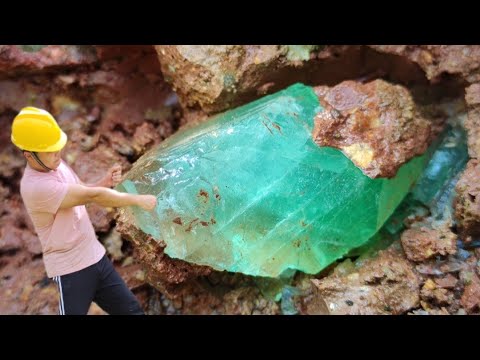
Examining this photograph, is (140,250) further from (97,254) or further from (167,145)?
(167,145)

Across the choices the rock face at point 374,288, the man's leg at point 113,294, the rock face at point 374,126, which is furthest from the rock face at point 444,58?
the man's leg at point 113,294

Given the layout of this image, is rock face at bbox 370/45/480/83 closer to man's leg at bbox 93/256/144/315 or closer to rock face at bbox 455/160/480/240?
rock face at bbox 455/160/480/240

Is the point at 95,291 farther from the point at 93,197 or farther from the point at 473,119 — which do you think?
the point at 473,119

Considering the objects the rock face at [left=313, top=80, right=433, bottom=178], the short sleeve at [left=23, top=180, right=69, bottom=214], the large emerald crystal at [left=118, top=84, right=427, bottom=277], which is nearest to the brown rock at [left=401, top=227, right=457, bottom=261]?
the large emerald crystal at [left=118, top=84, right=427, bottom=277]

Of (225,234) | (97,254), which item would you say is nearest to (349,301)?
(225,234)

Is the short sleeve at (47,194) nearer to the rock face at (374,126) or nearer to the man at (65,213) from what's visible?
the man at (65,213)
